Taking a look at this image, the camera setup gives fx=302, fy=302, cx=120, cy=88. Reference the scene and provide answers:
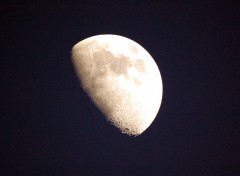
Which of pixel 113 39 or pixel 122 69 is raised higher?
pixel 113 39

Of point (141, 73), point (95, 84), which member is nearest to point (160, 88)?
point (141, 73)

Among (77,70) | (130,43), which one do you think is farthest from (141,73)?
(77,70)

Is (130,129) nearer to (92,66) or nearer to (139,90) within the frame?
(139,90)

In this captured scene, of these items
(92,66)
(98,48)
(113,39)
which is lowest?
(92,66)

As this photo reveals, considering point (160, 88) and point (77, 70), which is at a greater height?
point (160, 88)

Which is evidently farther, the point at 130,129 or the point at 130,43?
the point at 130,43

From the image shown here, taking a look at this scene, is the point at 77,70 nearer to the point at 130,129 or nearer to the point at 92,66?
the point at 92,66
